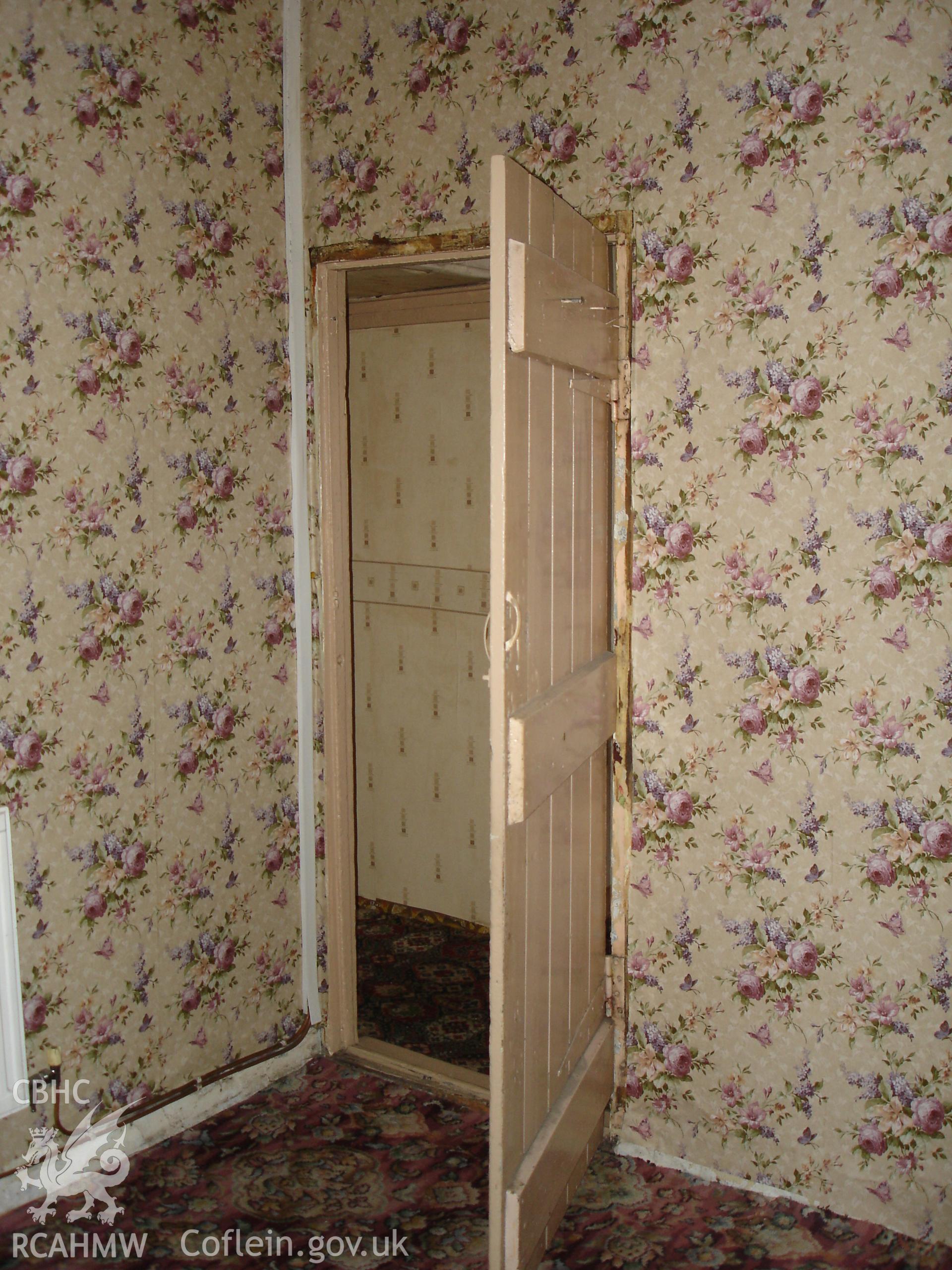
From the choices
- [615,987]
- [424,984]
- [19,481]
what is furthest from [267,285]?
[424,984]

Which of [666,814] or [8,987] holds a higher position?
[666,814]

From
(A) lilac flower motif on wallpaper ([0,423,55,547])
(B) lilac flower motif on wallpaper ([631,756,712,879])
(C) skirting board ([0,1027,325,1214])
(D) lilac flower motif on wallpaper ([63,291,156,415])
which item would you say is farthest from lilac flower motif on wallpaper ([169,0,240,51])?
(C) skirting board ([0,1027,325,1214])

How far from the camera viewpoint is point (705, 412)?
2.32m

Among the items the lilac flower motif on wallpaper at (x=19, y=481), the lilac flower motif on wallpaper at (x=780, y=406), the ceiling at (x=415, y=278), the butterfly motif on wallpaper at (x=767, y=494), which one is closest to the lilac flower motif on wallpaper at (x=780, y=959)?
the butterfly motif on wallpaper at (x=767, y=494)

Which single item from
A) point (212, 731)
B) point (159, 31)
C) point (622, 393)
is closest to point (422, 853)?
point (212, 731)

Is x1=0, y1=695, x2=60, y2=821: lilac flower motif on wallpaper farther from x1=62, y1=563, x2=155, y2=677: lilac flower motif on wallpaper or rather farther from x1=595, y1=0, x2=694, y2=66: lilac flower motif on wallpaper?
x1=595, y1=0, x2=694, y2=66: lilac flower motif on wallpaper

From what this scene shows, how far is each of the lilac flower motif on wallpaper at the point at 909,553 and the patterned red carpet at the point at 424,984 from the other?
1.72 meters

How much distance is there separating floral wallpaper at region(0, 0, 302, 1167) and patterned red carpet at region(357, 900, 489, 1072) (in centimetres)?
40

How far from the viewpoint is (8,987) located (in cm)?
222

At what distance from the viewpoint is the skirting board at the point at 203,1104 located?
2.31m

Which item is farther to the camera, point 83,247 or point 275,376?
point 275,376

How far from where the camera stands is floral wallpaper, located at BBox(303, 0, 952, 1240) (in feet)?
6.98

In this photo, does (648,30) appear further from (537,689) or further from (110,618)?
(110,618)

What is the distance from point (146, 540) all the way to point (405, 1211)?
5.32 feet
